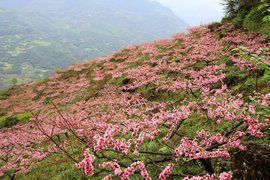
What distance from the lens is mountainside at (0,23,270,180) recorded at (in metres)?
6.29

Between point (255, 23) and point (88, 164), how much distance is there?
27.8 meters

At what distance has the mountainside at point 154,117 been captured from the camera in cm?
629

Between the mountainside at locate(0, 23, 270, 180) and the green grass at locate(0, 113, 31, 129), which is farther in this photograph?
the green grass at locate(0, 113, 31, 129)

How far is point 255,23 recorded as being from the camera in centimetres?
2942

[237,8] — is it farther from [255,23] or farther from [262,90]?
[262,90]

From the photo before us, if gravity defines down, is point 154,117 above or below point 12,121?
above

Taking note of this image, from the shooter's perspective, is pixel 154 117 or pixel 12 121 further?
pixel 12 121

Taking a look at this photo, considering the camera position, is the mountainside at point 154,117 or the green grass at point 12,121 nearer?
the mountainside at point 154,117

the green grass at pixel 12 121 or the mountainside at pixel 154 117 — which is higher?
the mountainside at pixel 154 117

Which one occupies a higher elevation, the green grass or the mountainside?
the mountainside

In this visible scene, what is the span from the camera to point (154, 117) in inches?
419

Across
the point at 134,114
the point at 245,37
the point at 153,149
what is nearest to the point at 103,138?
the point at 153,149

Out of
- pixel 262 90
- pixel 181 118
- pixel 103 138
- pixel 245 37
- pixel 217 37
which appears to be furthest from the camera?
pixel 217 37

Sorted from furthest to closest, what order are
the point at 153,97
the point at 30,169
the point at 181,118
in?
1. the point at 153,97
2. the point at 30,169
3. the point at 181,118
